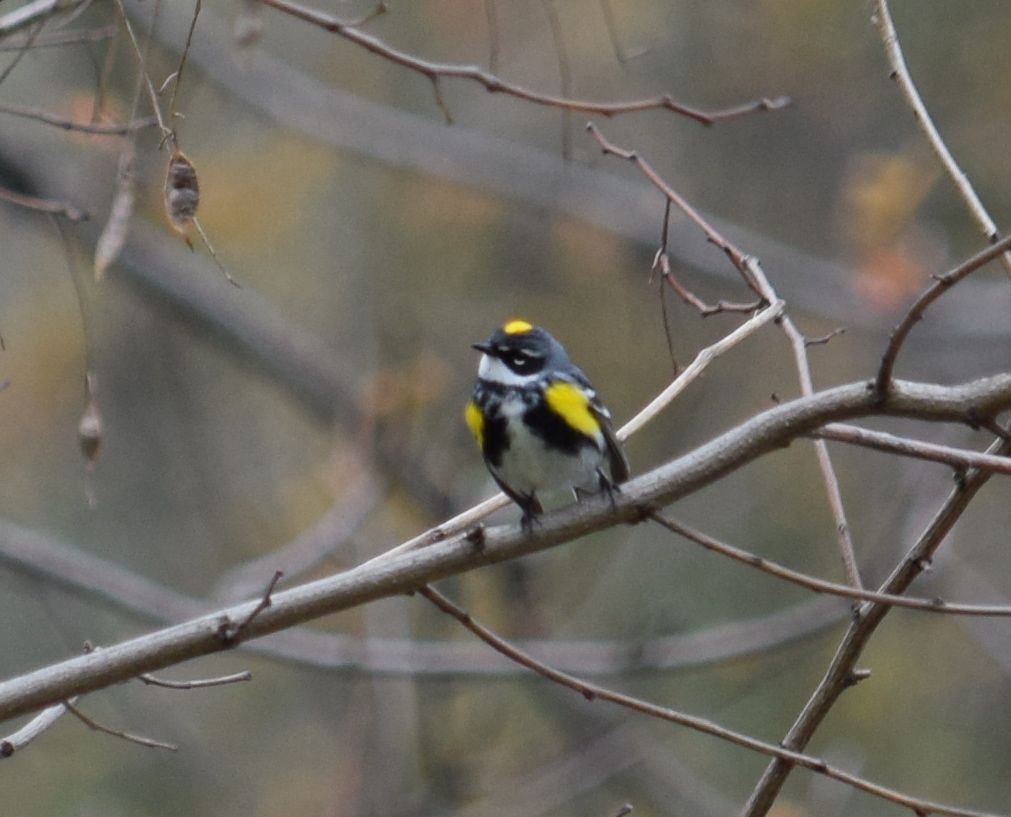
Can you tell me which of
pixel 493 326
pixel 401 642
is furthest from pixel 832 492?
pixel 493 326

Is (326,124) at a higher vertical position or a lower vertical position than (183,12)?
lower

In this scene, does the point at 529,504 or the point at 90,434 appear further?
the point at 529,504

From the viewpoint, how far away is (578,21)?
962 centimetres

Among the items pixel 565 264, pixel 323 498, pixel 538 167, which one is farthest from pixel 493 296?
pixel 323 498

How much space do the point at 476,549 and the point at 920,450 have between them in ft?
2.47

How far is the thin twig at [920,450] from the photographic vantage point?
235cm

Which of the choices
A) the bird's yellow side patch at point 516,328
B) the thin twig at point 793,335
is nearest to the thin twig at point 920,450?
the thin twig at point 793,335

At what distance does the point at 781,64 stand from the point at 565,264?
175 centimetres

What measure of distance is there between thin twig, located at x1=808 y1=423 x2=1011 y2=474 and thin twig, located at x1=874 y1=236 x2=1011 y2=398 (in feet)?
0.39

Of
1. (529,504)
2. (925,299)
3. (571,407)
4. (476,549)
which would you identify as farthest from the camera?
(571,407)

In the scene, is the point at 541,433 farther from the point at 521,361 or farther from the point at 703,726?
the point at 703,726

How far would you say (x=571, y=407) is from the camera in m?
3.82

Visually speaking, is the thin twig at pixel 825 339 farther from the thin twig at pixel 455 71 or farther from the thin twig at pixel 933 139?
the thin twig at pixel 455 71

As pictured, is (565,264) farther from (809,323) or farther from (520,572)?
(520,572)
